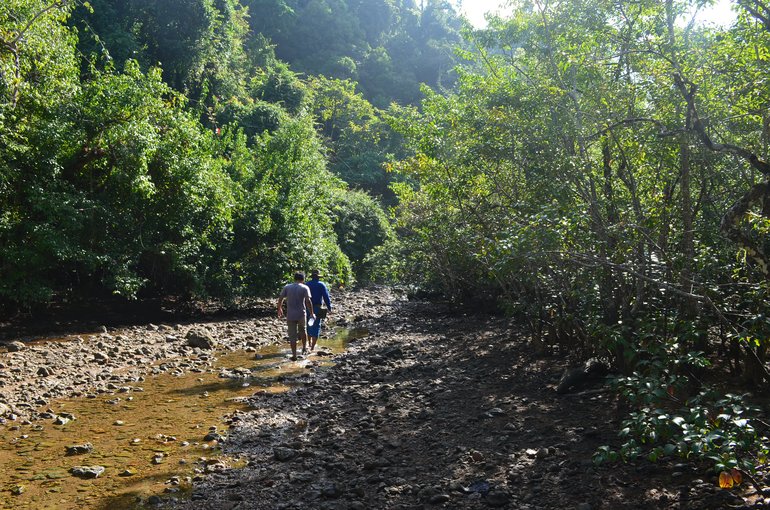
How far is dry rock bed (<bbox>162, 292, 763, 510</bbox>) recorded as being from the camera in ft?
16.1

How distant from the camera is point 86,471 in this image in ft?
19.1

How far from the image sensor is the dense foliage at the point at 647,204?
448 centimetres

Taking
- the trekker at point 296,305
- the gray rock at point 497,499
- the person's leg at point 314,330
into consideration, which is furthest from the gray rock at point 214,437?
the person's leg at point 314,330

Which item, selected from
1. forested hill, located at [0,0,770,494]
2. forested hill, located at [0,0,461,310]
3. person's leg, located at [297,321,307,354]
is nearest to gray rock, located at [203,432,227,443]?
forested hill, located at [0,0,770,494]

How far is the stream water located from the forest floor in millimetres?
337

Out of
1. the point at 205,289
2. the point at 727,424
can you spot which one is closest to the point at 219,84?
the point at 205,289

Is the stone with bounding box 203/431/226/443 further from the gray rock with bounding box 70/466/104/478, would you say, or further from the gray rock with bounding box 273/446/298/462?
the gray rock with bounding box 70/466/104/478

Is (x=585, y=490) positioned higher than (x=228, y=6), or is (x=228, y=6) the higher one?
(x=228, y=6)

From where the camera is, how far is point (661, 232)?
21.6 ft

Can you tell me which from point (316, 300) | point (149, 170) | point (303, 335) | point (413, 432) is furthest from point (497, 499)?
point (149, 170)

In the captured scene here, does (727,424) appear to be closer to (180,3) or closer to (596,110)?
(596,110)

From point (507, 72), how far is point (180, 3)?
21.9 m

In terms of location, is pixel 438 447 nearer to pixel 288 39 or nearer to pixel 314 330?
pixel 314 330

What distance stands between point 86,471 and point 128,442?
1.08m
